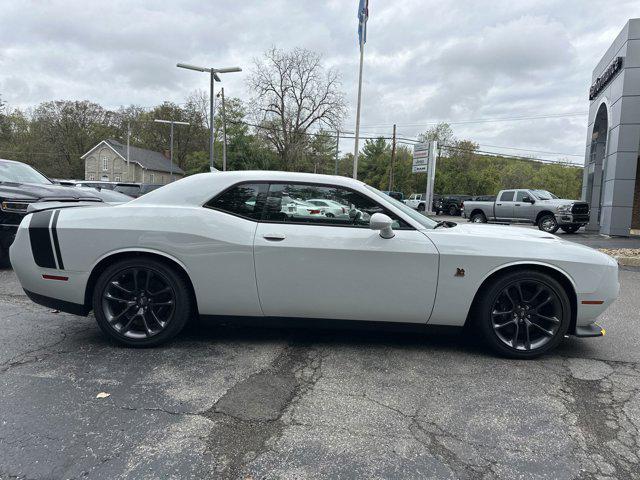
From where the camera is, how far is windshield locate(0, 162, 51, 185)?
752 cm

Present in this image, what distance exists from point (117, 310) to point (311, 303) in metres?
1.58

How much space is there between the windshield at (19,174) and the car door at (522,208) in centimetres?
1752

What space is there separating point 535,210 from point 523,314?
16.8 m

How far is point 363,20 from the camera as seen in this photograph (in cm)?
1981

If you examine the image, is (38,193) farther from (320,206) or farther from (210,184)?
(320,206)

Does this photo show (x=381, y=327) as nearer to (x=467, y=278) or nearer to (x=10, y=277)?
(x=467, y=278)

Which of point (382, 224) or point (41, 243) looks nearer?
point (382, 224)

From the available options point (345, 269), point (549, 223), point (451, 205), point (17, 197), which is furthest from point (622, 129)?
point (451, 205)

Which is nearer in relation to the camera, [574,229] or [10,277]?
[10,277]

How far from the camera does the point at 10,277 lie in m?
6.21

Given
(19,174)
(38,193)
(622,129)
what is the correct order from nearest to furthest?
(38,193) → (19,174) → (622,129)

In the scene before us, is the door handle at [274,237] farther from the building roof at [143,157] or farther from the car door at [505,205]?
the building roof at [143,157]

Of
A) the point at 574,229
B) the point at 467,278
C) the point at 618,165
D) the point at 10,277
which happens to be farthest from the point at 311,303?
the point at 574,229

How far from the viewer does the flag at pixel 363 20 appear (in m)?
19.5
